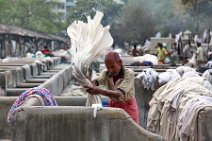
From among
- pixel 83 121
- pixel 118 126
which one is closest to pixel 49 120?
pixel 83 121

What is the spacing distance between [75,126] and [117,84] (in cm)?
76

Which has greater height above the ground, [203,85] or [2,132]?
[203,85]

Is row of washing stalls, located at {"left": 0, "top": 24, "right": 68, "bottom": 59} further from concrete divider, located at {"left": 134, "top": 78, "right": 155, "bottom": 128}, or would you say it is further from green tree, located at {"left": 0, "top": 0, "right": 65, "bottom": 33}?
concrete divider, located at {"left": 134, "top": 78, "right": 155, "bottom": 128}

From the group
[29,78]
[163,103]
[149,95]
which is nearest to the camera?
[163,103]

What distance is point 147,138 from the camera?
681 centimetres

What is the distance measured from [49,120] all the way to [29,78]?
11.9 m

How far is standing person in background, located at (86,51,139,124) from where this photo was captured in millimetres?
6979

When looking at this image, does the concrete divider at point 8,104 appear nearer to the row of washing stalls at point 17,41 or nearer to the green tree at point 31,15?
the row of washing stalls at point 17,41

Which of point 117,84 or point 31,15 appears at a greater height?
point 31,15

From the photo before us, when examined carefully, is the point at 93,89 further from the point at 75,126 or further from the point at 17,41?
the point at 17,41

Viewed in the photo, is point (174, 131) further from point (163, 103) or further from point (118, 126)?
point (118, 126)

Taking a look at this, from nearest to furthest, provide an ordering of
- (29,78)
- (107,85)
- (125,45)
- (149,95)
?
(107,85)
(149,95)
(29,78)
(125,45)

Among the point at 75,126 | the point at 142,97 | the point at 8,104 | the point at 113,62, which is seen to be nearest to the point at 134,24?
the point at 142,97

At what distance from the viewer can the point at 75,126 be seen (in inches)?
269
